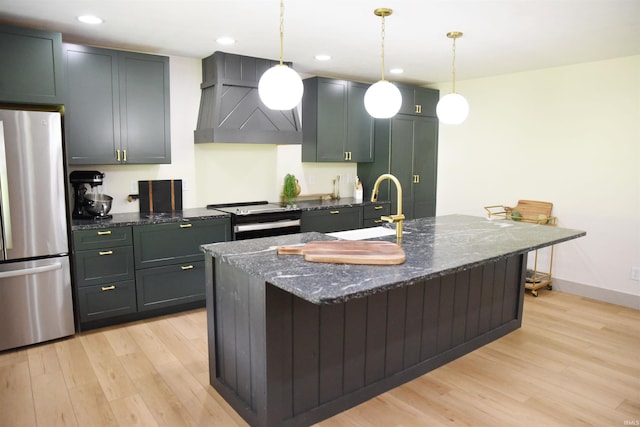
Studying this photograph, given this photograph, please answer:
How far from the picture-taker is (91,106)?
360 centimetres

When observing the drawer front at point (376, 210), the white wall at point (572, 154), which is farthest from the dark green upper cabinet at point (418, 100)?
the drawer front at point (376, 210)

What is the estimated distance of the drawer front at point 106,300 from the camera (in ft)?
11.5

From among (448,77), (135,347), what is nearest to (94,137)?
(135,347)

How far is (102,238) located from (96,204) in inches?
13.8

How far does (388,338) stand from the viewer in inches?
105

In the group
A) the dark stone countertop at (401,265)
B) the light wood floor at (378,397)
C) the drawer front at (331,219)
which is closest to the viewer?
the dark stone countertop at (401,265)

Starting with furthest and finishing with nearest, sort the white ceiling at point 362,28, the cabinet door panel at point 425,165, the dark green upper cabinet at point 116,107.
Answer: the cabinet door panel at point 425,165 < the dark green upper cabinet at point 116,107 < the white ceiling at point 362,28

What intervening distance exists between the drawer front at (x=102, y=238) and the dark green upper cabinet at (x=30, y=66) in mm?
1003

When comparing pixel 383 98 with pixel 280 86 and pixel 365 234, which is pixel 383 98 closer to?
pixel 280 86

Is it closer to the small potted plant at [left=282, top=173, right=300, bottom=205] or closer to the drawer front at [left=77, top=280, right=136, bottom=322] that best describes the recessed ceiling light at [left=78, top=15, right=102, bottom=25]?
the drawer front at [left=77, top=280, right=136, bottom=322]

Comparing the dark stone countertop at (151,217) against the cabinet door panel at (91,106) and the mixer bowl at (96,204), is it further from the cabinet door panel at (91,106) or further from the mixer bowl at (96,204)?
the cabinet door panel at (91,106)

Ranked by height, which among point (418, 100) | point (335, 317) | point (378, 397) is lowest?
point (378, 397)

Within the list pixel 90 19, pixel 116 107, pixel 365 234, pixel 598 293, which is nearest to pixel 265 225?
pixel 365 234

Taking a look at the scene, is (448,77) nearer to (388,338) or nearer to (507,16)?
(507,16)
